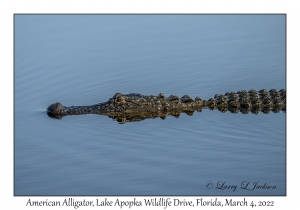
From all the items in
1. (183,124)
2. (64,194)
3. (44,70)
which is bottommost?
(64,194)

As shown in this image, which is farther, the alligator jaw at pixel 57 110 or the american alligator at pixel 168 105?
the american alligator at pixel 168 105

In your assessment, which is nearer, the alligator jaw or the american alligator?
the alligator jaw

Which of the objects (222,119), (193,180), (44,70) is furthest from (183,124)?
(44,70)

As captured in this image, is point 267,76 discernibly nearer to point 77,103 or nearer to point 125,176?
point 77,103

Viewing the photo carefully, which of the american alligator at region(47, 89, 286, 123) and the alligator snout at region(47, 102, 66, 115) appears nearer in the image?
the alligator snout at region(47, 102, 66, 115)

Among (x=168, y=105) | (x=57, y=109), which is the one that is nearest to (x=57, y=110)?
(x=57, y=109)

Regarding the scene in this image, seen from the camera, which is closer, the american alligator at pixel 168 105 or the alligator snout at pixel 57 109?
the alligator snout at pixel 57 109

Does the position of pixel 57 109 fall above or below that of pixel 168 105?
below

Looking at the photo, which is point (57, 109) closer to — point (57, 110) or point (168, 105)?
point (57, 110)
